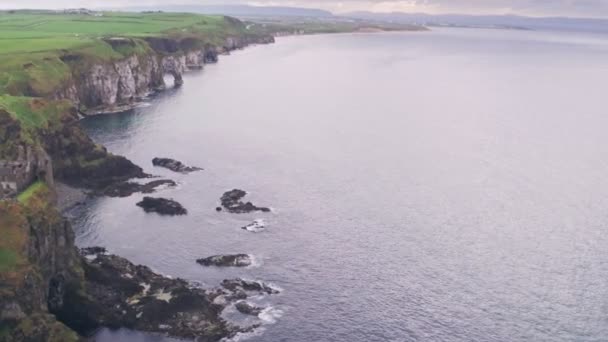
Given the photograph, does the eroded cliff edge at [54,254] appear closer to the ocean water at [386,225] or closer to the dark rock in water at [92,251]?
the dark rock in water at [92,251]

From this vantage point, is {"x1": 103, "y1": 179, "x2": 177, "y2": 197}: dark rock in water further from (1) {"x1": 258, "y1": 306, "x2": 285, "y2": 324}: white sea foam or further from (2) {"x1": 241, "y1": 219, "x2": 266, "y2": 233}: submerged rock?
(1) {"x1": 258, "y1": 306, "x2": 285, "y2": 324}: white sea foam

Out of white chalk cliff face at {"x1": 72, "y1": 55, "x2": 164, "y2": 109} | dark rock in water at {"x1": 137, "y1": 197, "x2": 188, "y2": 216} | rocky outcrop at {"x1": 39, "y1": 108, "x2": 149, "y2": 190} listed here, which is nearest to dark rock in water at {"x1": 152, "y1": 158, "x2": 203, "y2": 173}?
rocky outcrop at {"x1": 39, "y1": 108, "x2": 149, "y2": 190}

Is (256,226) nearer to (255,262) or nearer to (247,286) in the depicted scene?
(255,262)

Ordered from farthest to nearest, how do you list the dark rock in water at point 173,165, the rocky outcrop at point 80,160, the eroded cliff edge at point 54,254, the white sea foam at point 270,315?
the dark rock in water at point 173,165 → the rocky outcrop at point 80,160 → the white sea foam at point 270,315 → the eroded cliff edge at point 54,254

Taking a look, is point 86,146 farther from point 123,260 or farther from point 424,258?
point 424,258

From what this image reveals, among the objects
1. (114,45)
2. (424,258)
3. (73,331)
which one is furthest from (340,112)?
(73,331)

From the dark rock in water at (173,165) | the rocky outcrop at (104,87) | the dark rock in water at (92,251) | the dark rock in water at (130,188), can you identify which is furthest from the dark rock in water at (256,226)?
the rocky outcrop at (104,87)
